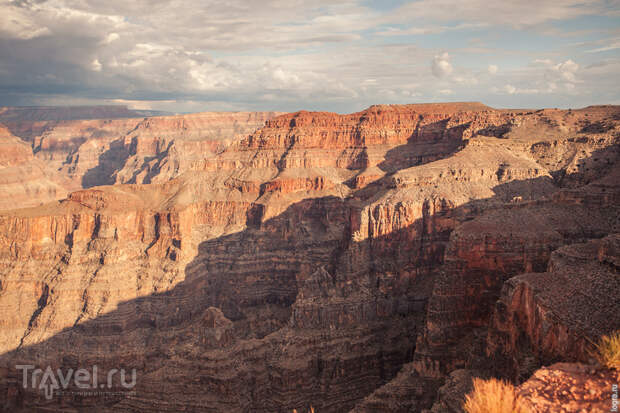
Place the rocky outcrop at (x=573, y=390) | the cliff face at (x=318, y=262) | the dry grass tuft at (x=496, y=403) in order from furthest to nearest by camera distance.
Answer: the cliff face at (x=318, y=262) < the rocky outcrop at (x=573, y=390) < the dry grass tuft at (x=496, y=403)

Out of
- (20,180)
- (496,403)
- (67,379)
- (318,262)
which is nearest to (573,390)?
(496,403)

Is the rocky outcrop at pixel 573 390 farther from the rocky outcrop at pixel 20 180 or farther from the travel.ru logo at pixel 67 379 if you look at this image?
the rocky outcrop at pixel 20 180

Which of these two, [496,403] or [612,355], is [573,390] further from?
[496,403]

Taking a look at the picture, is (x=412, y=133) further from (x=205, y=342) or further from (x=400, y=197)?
(x=205, y=342)

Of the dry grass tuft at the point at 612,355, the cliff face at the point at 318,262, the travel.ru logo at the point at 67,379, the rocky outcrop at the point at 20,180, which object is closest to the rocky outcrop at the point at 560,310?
the cliff face at the point at 318,262

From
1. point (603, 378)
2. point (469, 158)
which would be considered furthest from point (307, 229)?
point (603, 378)
